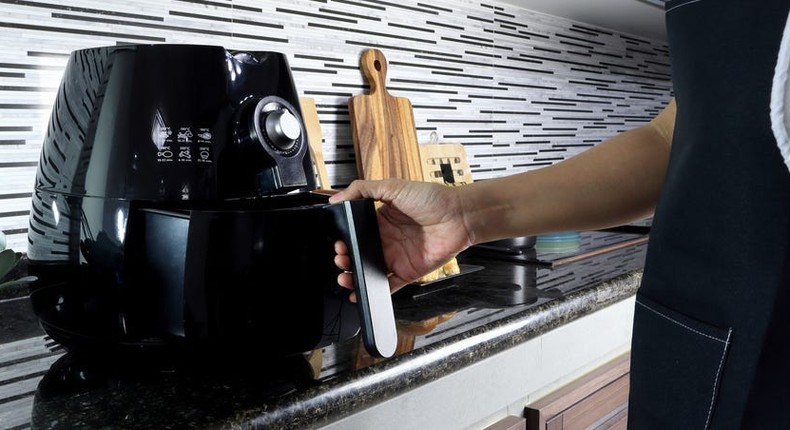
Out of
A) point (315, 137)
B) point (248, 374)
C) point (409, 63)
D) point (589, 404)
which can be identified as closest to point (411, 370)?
point (248, 374)

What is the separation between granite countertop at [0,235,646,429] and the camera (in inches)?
21.8

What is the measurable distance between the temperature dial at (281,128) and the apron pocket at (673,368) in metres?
0.34

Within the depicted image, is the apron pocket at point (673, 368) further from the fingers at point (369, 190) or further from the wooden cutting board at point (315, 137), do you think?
the wooden cutting board at point (315, 137)

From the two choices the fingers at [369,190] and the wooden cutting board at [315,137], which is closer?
the fingers at [369,190]

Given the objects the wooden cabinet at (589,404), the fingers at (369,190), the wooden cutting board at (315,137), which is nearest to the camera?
the fingers at (369,190)

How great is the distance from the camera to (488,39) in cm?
162

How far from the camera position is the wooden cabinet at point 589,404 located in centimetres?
91

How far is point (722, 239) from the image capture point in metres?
0.54

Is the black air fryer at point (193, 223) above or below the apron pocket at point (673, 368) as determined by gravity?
above

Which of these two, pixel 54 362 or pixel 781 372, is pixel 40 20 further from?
pixel 781 372

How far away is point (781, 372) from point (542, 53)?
4.59 ft

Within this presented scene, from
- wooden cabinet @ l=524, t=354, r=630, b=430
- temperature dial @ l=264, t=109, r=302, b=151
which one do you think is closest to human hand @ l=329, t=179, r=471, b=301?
temperature dial @ l=264, t=109, r=302, b=151

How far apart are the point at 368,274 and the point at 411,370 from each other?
0.17 metres

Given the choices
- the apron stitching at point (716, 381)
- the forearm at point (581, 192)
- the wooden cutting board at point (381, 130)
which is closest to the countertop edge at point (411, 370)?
the forearm at point (581, 192)
